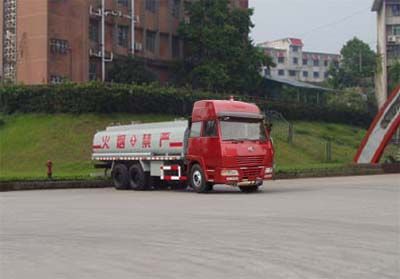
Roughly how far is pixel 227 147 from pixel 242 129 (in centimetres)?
105

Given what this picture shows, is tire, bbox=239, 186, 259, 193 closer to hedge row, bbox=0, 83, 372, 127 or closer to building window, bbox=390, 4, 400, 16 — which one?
hedge row, bbox=0, 83, 372, 127

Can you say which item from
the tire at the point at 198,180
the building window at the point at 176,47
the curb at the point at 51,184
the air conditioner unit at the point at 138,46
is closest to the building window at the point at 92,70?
the air conditioner unit at the point at 138,46

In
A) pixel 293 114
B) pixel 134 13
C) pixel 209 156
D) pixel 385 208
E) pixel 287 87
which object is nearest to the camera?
pixel 385 208

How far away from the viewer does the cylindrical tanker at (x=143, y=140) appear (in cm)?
2341

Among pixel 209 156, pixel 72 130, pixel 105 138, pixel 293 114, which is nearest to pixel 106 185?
pixel 105 138

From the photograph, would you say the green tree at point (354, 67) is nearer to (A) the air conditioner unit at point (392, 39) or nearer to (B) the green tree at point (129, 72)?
(A) the air conditioner unit at point (392, 39)

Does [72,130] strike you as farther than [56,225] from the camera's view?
Yes

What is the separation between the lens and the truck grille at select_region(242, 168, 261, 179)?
72.0 ft

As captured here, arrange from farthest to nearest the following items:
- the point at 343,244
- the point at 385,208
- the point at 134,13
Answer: the point at 134,13 → the point at 385,208 → the point at 343,244

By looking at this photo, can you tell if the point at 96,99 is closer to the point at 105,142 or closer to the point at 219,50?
the point at 105,142

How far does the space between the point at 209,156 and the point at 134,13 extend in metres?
40.4

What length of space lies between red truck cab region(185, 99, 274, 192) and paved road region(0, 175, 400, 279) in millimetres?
4178

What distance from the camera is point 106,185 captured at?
2788 centimetres

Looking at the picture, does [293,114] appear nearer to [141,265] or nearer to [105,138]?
[105,138]
